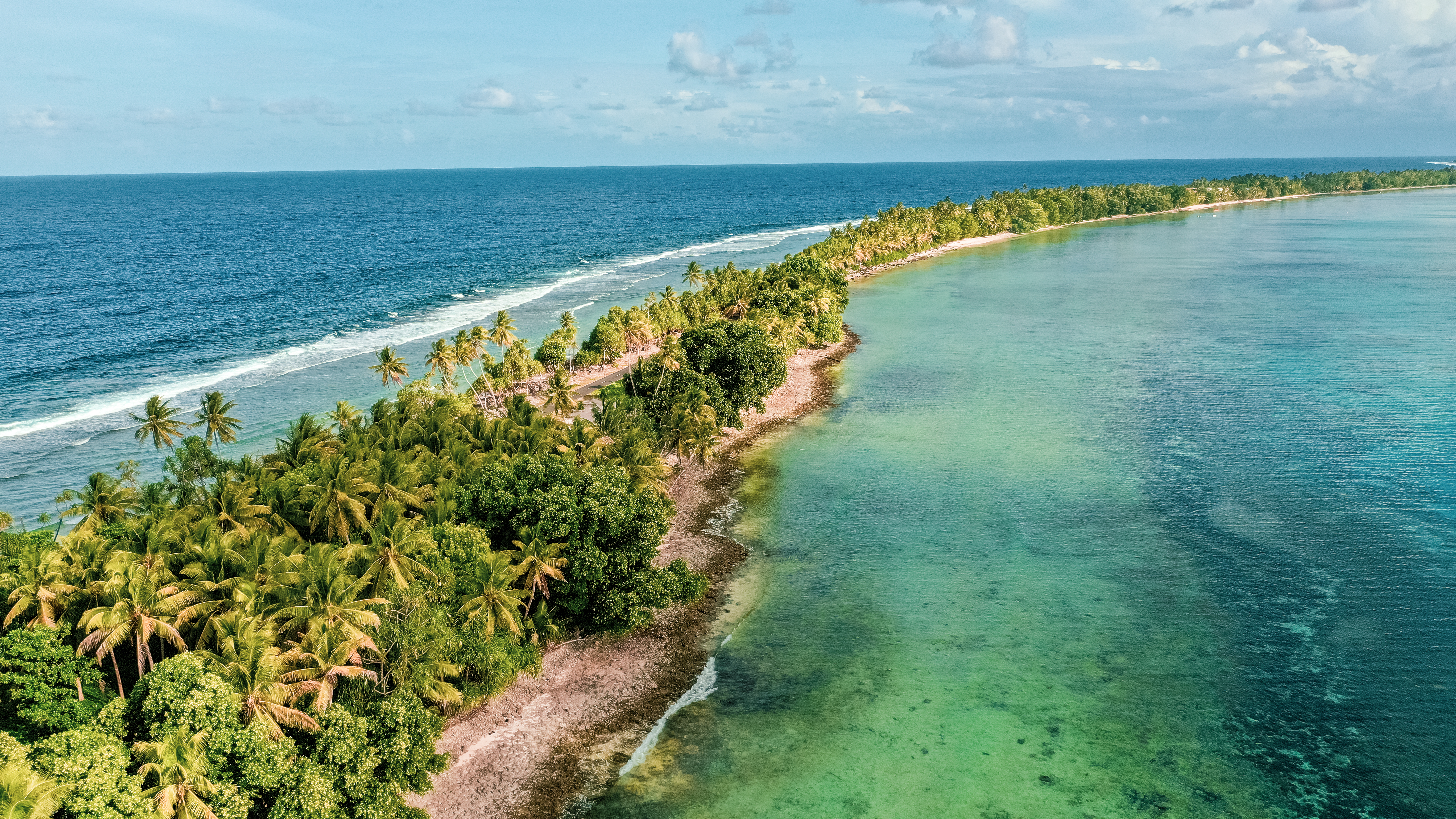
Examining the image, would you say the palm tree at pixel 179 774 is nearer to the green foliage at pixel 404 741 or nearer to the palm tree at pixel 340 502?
the green foliage at pixel 404 741

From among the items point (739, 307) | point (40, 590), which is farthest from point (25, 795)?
point (739, 307)

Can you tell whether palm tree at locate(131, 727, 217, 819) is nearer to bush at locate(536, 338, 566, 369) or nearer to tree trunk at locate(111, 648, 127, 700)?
tree trunk at locate(111, 648, 127, 700)

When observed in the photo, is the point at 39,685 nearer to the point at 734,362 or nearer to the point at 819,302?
the point at 734,362

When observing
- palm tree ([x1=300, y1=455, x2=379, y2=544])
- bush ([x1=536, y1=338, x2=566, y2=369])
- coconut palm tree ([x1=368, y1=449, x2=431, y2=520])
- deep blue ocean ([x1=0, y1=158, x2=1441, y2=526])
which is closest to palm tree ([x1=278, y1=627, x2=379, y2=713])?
palm tree ([x1=300, y1=455, x2=379, y2=544])

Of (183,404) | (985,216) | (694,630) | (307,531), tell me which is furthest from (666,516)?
(985,216)

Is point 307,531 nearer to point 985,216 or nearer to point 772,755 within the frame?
point 772,755

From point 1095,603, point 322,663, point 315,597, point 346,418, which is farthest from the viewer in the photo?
point 346,418

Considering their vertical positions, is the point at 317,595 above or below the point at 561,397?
below
